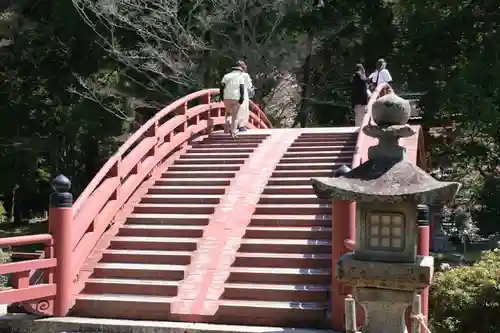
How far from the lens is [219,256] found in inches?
373

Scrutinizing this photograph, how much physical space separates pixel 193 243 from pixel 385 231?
13.7 feet

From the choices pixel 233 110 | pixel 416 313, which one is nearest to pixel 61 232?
pixel 416 313

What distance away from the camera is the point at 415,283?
5945mm

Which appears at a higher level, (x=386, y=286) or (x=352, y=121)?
(x=352, y=121)

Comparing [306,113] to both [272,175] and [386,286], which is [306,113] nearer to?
[272,175]

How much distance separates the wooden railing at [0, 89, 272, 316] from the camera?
27.1 ft

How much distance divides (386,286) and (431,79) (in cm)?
1528

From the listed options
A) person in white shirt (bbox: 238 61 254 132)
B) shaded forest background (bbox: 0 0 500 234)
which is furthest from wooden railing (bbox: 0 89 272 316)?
shaded forest background (bbox: 0 0 500 234)

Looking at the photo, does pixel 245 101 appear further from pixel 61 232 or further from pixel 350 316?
pixel 350 316


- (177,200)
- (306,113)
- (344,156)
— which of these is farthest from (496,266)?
(306,113)

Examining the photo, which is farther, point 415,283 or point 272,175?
point 272,175

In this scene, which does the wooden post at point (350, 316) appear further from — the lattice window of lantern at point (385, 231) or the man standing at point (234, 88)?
the man standing at point (234, 88)

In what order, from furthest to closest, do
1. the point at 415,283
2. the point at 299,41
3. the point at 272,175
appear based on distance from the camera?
the point at 299,41 → the point at 272,175 → the point at 415,283

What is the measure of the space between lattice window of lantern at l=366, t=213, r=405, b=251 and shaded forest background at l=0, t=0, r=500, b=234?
13004 millimetres
